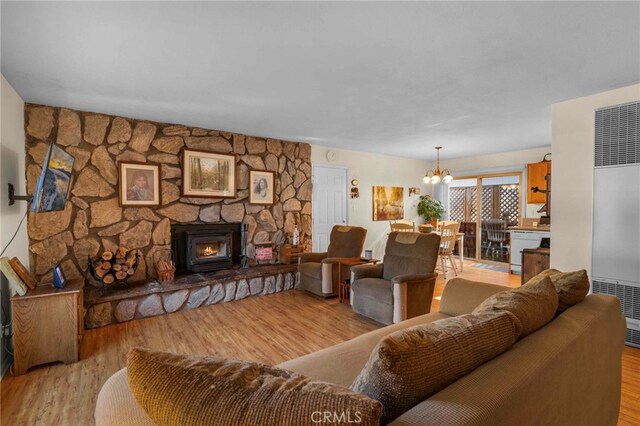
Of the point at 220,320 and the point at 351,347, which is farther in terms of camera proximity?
the point at 220,320

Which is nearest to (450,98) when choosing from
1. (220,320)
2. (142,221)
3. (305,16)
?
(305,16)

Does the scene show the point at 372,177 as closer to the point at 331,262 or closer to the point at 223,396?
the point at 331,262

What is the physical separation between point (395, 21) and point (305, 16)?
0.54m

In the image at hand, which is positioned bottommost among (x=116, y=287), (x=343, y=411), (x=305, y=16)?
(x=116, y=287)

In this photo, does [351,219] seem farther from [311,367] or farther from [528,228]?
[311,367]

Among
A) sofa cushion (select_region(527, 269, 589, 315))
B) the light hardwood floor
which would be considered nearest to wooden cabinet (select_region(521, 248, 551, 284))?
the light hardwood floor

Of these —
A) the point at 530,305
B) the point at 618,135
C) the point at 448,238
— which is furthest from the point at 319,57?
the point at 448,238

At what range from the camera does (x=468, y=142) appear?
17.0ft

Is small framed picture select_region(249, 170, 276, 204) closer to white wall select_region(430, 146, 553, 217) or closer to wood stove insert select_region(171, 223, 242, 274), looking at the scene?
wood stove insert select_region(171, 223, 242, 274)

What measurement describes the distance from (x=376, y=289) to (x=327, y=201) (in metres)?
2.82

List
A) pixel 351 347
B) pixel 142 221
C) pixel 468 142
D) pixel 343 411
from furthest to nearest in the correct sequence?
pixel 468 142 < pixel 142 221 < pixel 351 347 < pixel 343 411

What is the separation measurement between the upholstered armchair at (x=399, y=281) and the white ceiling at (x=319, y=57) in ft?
5.13

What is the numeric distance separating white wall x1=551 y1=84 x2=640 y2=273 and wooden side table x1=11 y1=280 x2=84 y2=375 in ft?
15.7

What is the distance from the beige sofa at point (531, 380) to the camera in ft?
2.49
